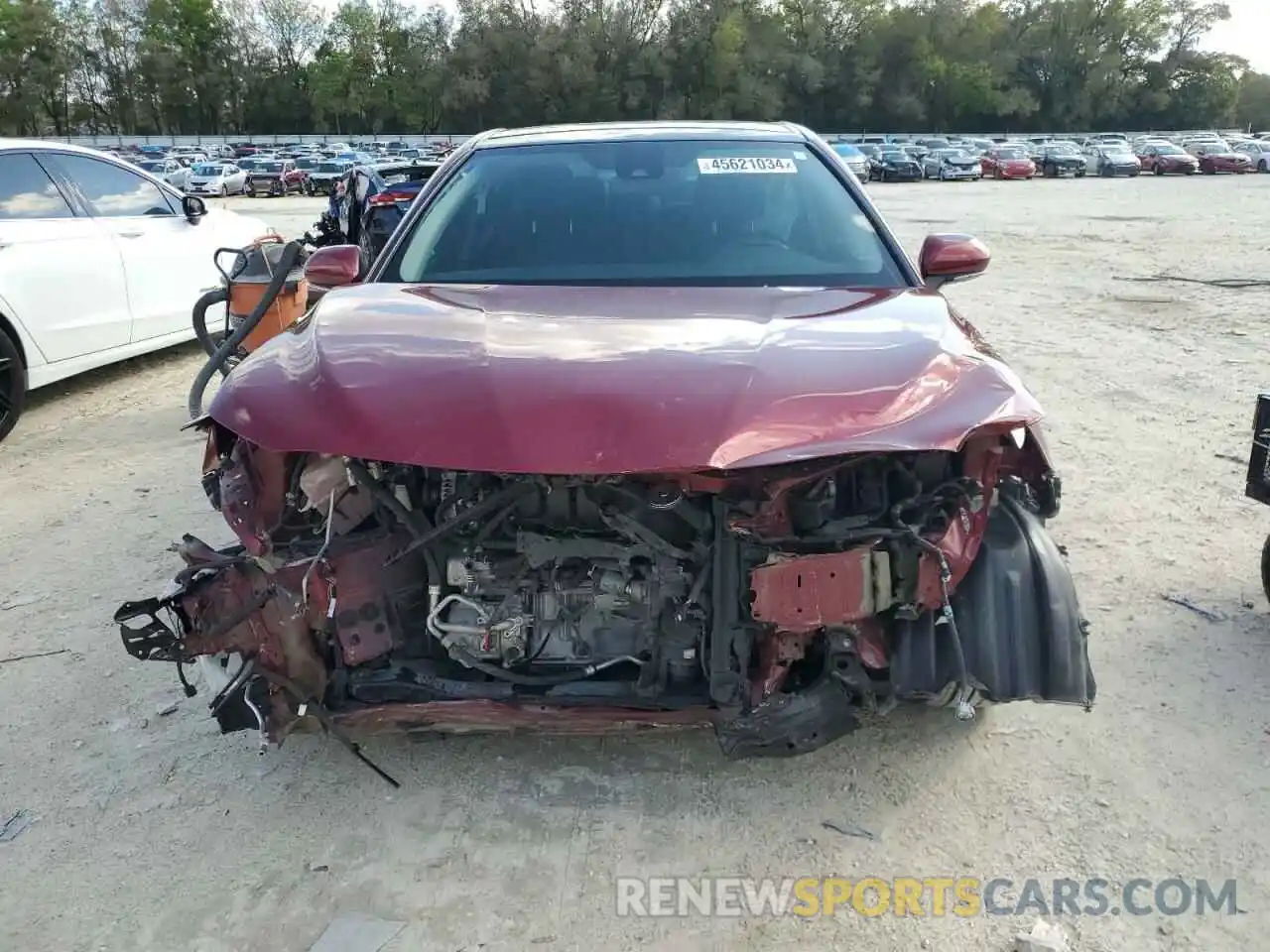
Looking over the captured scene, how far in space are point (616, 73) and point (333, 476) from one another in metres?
85.8

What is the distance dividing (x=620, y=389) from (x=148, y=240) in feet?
19.3

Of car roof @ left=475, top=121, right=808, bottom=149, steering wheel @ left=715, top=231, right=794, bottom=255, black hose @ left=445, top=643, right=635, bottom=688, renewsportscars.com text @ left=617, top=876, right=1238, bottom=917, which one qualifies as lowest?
renewsportscars.com text @ left=617, top=876, right=1238, bottom=917

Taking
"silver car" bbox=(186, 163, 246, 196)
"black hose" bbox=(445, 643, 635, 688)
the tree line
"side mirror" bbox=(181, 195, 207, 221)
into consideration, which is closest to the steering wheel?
"black hose" bbox=(445, 643, 635, 688)

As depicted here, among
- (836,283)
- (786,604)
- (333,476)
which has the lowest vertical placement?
(786,604)

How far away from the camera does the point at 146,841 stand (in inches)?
102

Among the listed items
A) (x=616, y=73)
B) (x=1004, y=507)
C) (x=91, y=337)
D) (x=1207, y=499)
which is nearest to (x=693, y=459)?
(x=1004, y=507)

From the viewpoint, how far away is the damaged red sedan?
7.43 feet

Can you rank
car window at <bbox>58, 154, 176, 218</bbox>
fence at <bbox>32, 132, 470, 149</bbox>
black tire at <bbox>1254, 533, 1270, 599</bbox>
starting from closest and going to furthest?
black tire at <bbox>1254, 533, 1270, 599</bbox>, car window at <bbox>58, 154, 176, 218</bbox>, fence at <bbox>32, 132, 470, 149</bbox>

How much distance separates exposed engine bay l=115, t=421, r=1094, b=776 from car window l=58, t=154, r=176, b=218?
16.2 ft

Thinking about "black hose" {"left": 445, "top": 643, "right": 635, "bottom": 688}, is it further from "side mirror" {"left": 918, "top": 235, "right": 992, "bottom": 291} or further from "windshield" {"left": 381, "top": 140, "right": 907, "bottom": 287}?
"side mirror" {"left": 918, "top": 235, "right": 992, "bottom": 291}

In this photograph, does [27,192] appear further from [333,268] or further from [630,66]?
[630,66]

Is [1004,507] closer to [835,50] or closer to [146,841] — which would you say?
[146,841]

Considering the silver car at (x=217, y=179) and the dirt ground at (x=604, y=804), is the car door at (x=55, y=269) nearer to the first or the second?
the dirt ground at (x=604, y=804)

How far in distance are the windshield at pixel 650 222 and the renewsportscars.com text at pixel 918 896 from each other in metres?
1.84
